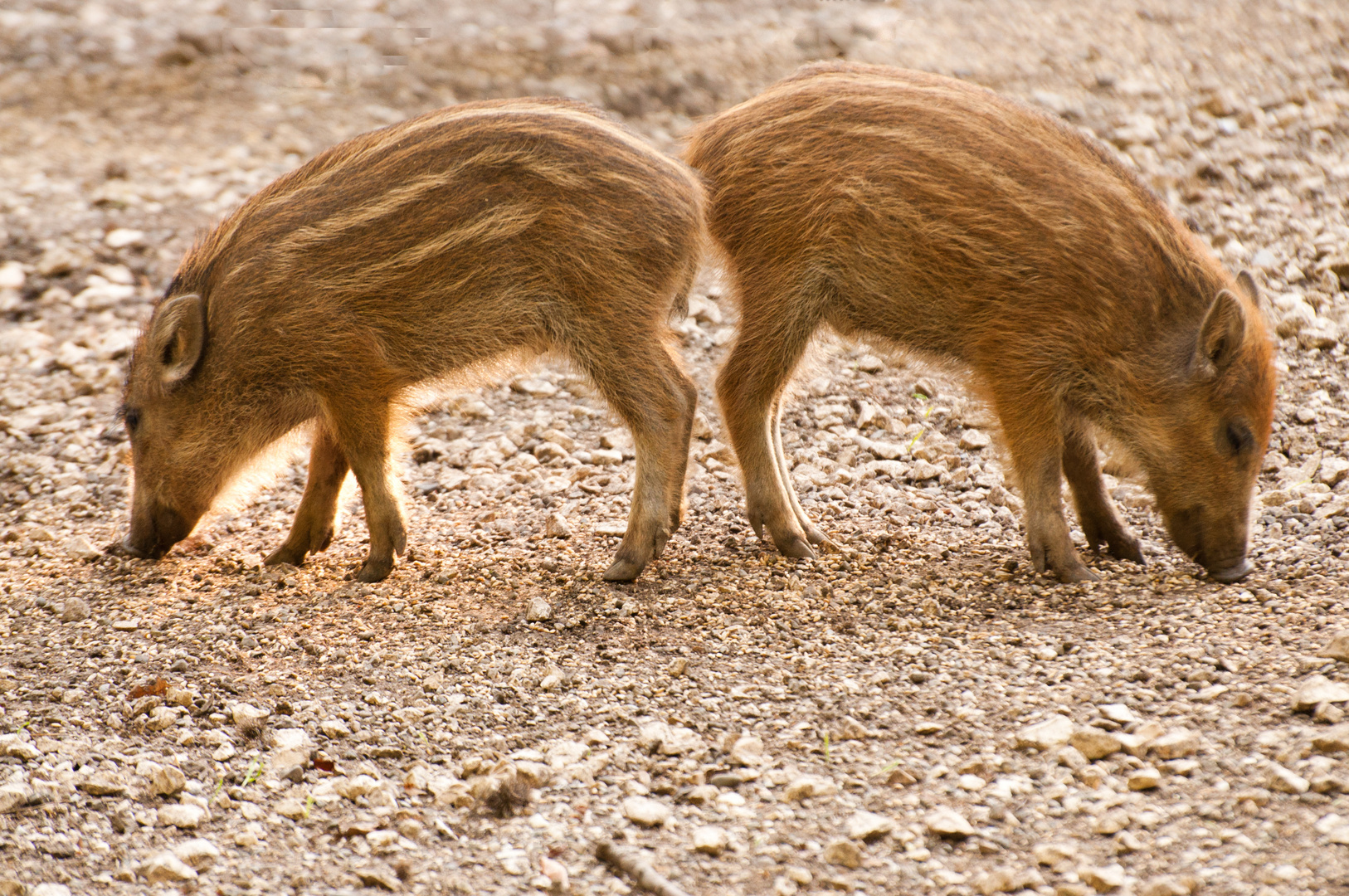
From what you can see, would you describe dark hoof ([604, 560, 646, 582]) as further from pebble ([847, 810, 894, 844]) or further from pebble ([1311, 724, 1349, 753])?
pebble ([1311, 724, 1349, 753])

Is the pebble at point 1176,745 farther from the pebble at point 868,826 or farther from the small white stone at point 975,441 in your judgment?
the small white stone at point 975,441

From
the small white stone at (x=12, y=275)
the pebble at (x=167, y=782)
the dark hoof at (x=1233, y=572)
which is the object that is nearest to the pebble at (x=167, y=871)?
the pebble at (x=167, y=782)

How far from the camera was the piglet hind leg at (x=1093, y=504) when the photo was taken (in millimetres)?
4398

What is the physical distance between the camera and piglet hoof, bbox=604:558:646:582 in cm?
420

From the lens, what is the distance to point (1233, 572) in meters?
4.09

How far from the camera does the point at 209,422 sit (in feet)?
14.4

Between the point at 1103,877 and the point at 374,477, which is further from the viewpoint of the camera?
the point at 374,477

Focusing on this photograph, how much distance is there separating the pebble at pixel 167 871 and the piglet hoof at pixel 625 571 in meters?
1.70

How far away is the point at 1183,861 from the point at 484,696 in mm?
1790

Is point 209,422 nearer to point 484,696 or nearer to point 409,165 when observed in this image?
point 409,165

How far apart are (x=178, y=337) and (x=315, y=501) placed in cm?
72

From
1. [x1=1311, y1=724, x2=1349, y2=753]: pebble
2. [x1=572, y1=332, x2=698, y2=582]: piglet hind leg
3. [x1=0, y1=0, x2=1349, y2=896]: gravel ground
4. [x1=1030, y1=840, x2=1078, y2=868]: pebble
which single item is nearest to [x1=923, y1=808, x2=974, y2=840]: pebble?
[x1=0, y1=0, x2=1349, y2=896]: gravel ground

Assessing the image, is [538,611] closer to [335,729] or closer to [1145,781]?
[335,729]

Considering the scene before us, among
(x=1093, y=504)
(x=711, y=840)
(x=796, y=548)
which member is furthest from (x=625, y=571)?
(x=1093, y=504)
